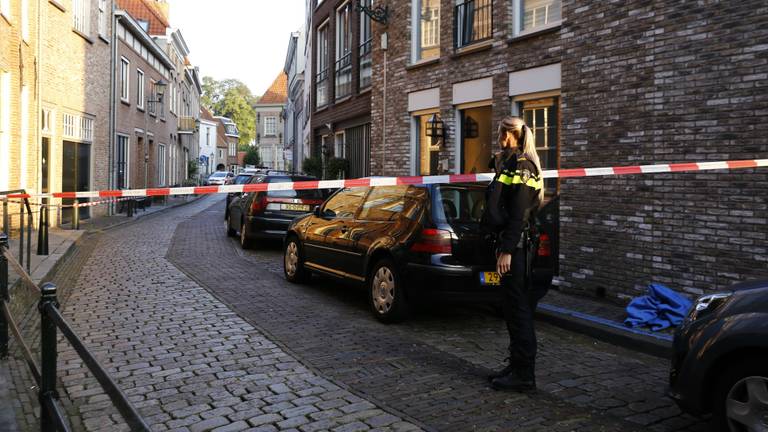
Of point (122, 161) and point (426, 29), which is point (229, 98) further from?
point (426, 29)

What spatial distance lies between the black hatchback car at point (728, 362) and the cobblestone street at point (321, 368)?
1.95 ft

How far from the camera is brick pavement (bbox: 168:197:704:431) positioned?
4383 millimetres

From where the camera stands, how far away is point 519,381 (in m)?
4.84

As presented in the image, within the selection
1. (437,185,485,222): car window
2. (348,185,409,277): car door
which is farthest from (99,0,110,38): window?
(437,185,485,222): car window

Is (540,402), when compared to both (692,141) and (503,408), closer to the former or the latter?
(503,408)

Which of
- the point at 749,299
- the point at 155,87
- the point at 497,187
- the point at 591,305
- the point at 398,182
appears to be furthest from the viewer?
the point at 155,87

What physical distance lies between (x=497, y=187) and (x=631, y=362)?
7.29ft

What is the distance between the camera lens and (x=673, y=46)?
25.1ft

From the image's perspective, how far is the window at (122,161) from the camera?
972 inches

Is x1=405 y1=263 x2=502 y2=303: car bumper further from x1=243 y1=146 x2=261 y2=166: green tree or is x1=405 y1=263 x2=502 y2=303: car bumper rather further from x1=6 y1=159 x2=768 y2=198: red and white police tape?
x1=243 y1=146 x2=261 y2=166: green tree

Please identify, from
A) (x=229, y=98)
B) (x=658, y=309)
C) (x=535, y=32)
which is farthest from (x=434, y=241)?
(x=229, y=98)

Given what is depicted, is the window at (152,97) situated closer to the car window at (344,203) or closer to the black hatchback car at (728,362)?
the car window at (344,203)

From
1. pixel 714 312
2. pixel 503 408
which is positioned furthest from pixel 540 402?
pixel 714 312

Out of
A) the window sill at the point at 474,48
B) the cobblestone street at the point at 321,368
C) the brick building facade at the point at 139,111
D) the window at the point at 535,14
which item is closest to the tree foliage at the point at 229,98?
the brick building facade at the point at 139,111
